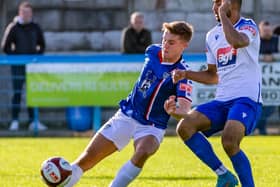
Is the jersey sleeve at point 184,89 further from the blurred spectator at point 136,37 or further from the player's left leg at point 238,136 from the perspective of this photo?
the blurred spectator at point 136,37

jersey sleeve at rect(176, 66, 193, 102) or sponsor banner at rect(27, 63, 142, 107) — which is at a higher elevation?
jersey sleeve at rect(176, 66, 193, 102)

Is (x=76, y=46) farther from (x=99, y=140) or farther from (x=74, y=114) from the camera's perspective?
(x=99, y=140)

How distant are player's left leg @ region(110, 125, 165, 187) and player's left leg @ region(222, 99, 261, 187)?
63 cm

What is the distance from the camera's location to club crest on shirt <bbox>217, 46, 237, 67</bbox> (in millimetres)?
9852

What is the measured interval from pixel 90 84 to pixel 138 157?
395 inches

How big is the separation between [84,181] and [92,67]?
307 inches

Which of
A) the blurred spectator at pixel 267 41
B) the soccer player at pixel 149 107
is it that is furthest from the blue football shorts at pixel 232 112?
the blurred spectator at pixel 267 41

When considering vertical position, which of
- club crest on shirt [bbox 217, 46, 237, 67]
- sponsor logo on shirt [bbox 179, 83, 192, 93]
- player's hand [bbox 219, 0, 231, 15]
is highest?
player's hand [bbox 219, 0, 231, 15]

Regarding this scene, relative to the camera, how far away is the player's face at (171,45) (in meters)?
9.64

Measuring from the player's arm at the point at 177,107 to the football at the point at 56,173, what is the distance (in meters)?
1.10

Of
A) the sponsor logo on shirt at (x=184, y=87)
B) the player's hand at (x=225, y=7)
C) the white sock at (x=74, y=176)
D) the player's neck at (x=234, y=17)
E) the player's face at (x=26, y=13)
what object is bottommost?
the white sock at (x=74, y=176)

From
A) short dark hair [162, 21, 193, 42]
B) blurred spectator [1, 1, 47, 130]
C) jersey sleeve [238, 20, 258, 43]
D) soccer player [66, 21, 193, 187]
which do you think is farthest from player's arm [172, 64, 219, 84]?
blurred spectator [1, 1, 47, 130]

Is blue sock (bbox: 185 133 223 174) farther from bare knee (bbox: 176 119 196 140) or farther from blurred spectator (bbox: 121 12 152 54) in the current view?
blurred spectator (bbox: 121 12 152 54)

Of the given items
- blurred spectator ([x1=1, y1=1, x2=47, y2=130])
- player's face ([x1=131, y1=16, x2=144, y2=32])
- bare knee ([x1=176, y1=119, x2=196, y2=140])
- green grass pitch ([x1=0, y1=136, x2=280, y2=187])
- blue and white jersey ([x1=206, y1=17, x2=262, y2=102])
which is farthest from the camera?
blurred spectator ([x1=1, y1=1, x2=47, y2=130])
